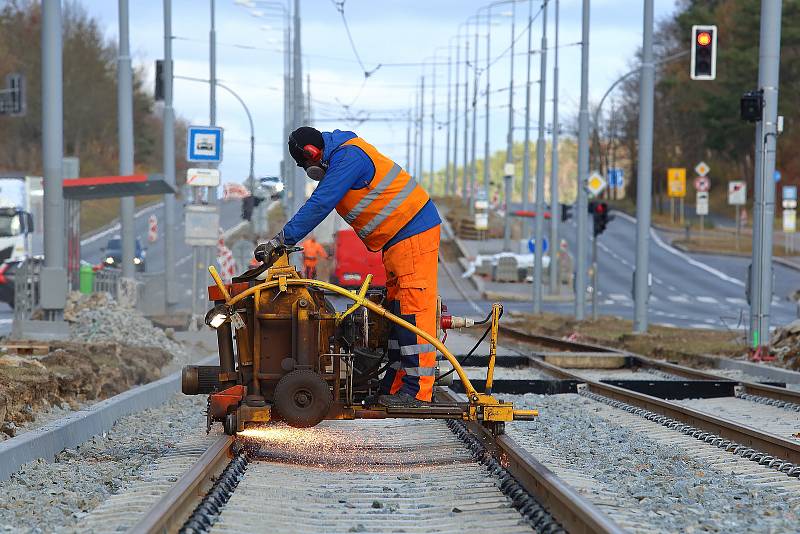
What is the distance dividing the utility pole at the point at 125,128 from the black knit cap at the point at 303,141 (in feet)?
76.7

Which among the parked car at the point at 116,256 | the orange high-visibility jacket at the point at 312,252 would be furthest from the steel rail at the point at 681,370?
the parked car at the point at 116,256

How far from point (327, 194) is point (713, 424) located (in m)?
4.08

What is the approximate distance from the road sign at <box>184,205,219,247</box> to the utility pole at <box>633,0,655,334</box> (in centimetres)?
881

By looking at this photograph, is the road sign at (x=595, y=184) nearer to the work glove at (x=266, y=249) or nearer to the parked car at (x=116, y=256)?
the parked car at (x=116, y=256)

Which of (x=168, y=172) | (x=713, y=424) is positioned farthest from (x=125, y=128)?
(x=713, y=424)

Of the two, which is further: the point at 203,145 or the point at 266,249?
the point at 203,145

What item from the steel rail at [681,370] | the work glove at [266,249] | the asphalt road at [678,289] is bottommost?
the asphalt road at [678,289]

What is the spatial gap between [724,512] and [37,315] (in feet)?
57.2

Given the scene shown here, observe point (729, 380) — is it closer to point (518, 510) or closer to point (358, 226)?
point (358, 226)

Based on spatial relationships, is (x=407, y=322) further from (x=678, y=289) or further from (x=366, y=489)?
(x=678, y=289)

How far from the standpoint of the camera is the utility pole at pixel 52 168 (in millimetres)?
21562

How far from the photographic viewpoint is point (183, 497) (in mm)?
7309

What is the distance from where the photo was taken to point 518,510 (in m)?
7.75

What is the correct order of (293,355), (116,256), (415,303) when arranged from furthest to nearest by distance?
(116,256), (415,303), (293,355)
